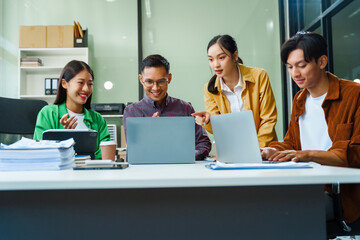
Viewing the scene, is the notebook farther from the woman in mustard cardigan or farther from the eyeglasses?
the woman in mustard cardigan

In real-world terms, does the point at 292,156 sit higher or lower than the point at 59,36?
lower

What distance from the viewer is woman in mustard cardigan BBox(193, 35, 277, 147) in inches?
77.6

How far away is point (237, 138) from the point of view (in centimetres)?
114

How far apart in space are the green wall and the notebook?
3.01 m

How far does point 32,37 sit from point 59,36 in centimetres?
34

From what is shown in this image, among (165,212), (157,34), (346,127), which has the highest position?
(157,34)

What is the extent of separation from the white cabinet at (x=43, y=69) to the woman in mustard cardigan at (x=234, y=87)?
2.64m

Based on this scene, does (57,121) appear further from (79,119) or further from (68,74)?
(68,74)

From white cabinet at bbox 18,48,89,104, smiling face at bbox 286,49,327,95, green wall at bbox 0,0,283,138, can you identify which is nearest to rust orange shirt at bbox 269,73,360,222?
smiling face at bbox 286,49,327,95

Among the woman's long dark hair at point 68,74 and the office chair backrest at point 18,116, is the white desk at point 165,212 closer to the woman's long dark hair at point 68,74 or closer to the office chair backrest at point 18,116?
the woman's long dark hair at point 68,74

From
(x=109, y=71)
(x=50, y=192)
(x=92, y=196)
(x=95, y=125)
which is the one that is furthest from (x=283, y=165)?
(x=109, y=71)

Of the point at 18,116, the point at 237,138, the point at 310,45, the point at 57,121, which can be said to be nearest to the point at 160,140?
the point at 237,138

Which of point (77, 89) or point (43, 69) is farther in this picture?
point (43, 69)

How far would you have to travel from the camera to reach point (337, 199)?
1149 millimetres
